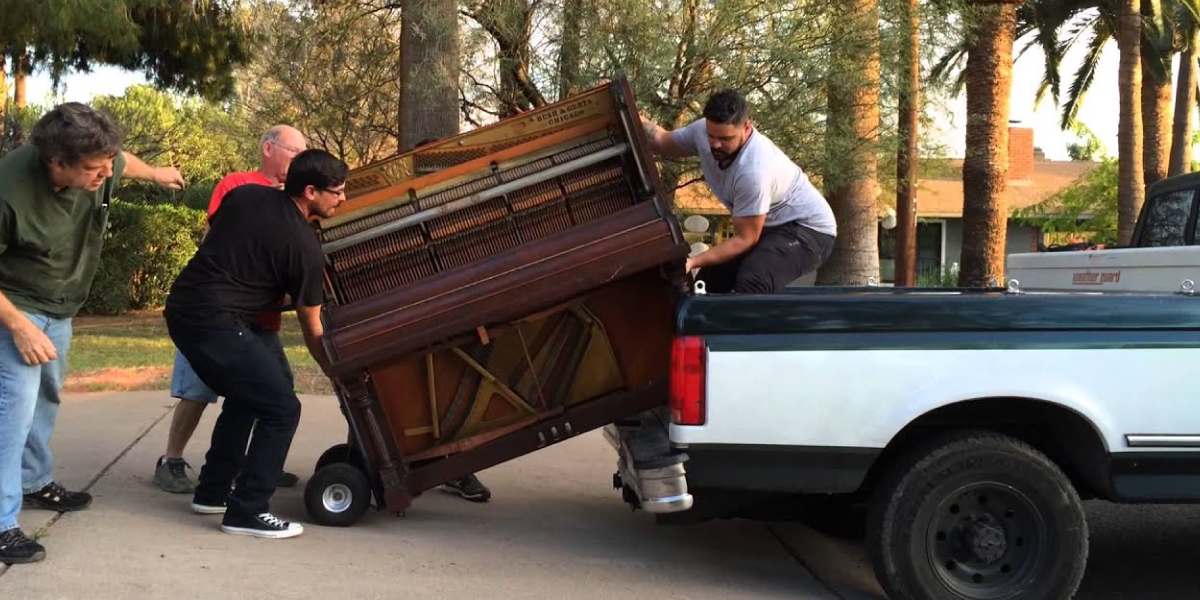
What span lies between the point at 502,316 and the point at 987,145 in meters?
8.55

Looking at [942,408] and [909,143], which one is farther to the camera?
[909,143]

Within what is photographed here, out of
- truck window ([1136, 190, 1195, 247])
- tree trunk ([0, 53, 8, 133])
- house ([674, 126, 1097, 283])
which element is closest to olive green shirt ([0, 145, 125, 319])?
truck window ([1136, 190, 1195, 247])

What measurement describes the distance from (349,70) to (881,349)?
366 inches

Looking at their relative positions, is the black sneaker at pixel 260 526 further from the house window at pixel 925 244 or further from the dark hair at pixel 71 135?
the house window at pixel 925 244

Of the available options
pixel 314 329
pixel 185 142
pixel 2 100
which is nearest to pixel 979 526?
pixel 314 329

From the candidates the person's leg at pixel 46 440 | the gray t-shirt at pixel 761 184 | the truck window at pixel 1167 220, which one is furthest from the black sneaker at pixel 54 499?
the truck window at pixel 1167 220

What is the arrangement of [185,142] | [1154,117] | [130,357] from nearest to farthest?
1. [130,357]
2. [1154,117]
3. [185,142]

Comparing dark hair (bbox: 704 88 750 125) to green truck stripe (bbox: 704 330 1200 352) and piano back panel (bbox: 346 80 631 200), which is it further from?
green truck stripe (bbox: 704 330 1200 352)

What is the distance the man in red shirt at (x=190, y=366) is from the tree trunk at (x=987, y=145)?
8.23 meters

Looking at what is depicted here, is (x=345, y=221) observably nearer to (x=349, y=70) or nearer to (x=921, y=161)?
(x=349, y=70)

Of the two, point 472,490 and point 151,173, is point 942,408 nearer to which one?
point 472,490

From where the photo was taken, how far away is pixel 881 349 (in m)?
4.13

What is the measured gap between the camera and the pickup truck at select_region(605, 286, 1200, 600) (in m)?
4.12

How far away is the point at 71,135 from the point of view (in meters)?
4.43
